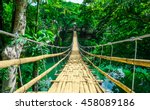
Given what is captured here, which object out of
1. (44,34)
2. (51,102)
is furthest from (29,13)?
(51,102)

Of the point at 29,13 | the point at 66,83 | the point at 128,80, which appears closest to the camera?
the point at 66,83

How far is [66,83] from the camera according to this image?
18.6 feet

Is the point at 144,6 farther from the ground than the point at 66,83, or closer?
farther from the ground

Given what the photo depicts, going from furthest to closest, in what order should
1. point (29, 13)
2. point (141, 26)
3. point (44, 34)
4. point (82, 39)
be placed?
point (82, 39), point (141, 26), point (29, 13), point (44, 34)

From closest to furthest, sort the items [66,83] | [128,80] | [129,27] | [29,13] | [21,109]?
[21,109] → [66,83] → [29,13] → [129,27] → [128,80]

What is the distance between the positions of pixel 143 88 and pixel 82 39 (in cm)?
3057

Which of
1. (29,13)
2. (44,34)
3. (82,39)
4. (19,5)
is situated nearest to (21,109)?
(19,5)

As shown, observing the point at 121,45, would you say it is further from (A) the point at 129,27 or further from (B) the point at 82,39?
(B) the point at 82,39

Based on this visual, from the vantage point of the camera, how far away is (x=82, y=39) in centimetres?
4650

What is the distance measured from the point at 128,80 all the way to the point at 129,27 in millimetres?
5169

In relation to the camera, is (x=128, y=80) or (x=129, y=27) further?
(x=128, y=80)

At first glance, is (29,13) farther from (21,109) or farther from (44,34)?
(21,109)

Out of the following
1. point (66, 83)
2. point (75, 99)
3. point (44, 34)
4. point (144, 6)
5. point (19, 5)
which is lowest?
point (66, 83)

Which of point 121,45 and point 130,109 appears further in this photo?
point 121,45
